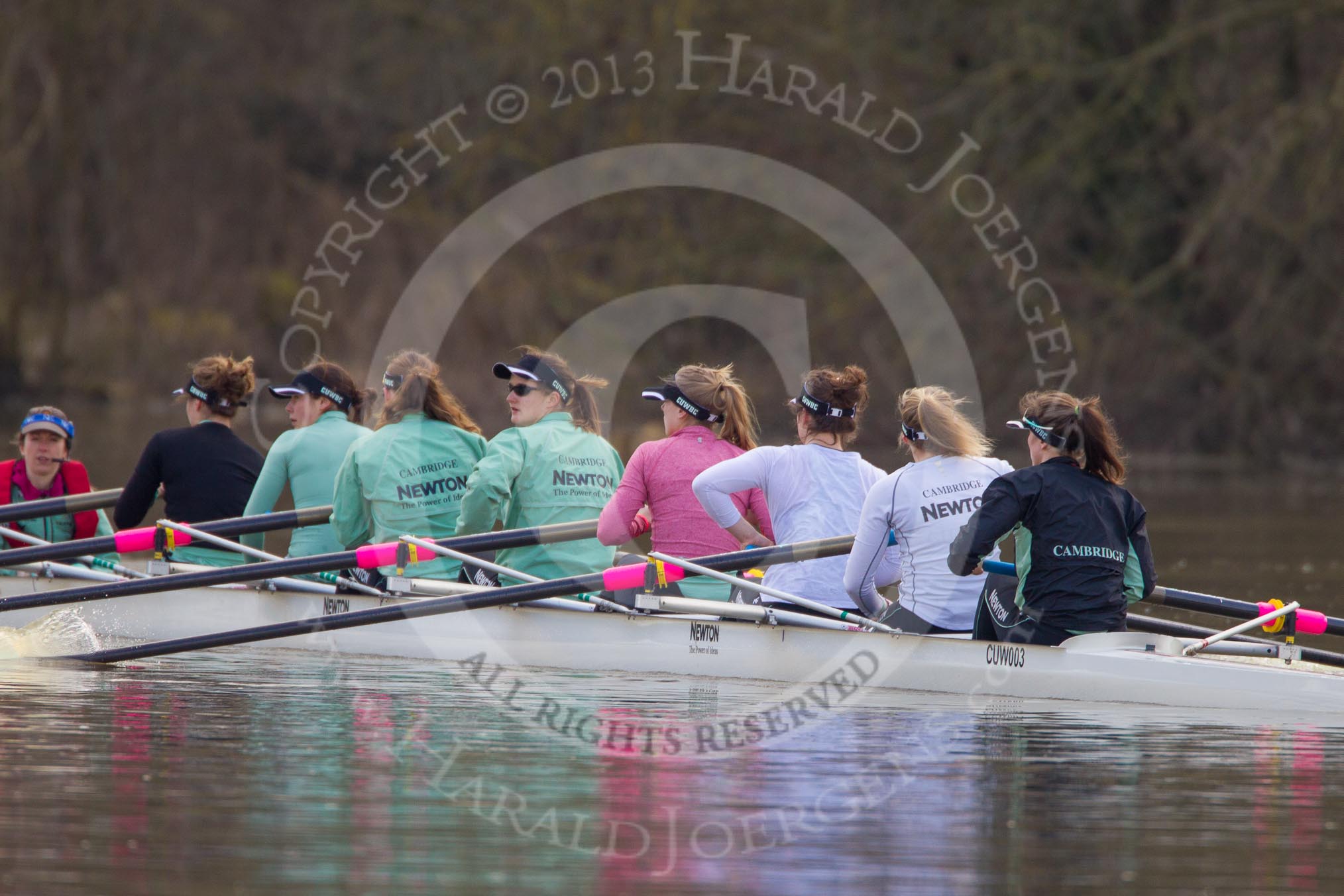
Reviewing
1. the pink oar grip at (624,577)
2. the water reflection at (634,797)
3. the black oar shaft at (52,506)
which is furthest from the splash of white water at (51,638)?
the pink oar grip at (624,577)

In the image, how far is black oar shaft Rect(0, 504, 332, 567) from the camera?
9.73 metres

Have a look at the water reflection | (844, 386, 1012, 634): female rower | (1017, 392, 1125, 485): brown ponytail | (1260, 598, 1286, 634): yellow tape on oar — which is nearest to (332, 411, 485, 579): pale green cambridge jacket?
the water reflection

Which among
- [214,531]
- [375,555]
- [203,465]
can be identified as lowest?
[375,555]

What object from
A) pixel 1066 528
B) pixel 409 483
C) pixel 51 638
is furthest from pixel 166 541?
pixel 1066 528

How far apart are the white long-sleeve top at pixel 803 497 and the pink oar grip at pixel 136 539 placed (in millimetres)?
2786

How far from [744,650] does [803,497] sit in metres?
0.71

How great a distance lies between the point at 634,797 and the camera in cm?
638

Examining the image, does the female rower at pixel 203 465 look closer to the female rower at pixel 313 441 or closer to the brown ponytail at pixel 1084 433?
the female rower at pixel 313 441

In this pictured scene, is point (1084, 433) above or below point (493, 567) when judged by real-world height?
above

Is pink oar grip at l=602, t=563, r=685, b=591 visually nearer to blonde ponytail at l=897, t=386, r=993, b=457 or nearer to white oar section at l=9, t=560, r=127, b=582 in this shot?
blonde ponytail at l=897, t=386, r=993, b=457

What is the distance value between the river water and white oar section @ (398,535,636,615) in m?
0.47

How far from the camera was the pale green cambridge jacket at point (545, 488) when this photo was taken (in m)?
9.45

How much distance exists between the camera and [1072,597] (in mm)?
8000

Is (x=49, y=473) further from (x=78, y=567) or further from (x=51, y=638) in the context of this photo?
(x=51, y=638)
